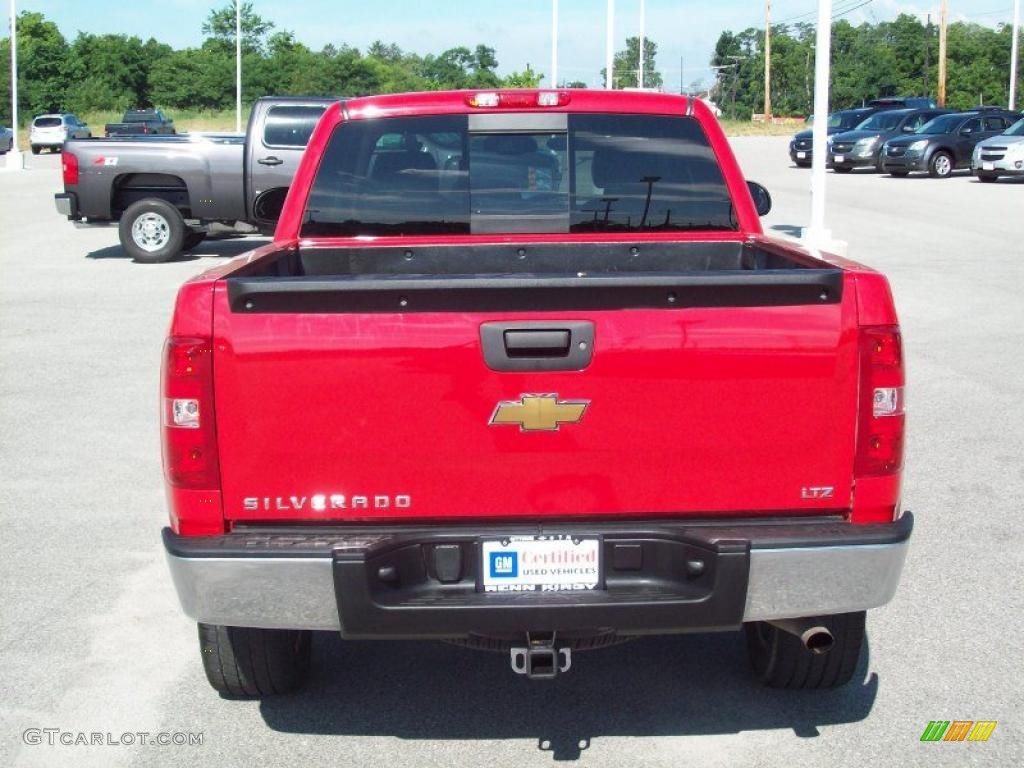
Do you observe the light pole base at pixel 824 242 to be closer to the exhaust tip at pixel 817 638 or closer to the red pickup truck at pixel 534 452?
the exhaust tip at pixel 817 638

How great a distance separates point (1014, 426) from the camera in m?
8.52

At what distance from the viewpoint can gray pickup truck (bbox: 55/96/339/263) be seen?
17.3 metres

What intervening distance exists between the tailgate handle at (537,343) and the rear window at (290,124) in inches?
576

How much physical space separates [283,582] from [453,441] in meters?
0.58

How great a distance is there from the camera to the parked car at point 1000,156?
31.8 metres

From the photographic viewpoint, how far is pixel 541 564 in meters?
3.61

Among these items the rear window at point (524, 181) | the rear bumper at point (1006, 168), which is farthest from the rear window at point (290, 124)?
the rear bumper at point (1006, 168)

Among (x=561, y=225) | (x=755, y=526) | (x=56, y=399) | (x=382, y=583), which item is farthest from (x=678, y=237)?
(x=56, y=399)

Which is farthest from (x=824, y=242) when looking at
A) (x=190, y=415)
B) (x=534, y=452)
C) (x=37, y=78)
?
(x=37, y=78)

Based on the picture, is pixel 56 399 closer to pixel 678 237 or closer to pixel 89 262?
pixel 678 237

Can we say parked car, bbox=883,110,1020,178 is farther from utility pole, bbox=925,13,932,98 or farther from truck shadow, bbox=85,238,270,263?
utility pole, bbox=925,13,932,98

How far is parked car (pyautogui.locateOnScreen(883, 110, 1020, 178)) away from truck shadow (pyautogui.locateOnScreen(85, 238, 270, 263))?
1918 centimetres

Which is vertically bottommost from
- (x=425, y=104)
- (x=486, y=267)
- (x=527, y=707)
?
(x=527, y=707)

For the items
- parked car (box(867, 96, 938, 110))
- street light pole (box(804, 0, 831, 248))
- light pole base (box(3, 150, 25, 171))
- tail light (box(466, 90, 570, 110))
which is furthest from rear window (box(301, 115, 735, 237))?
parked car (box(867, 96, 938, 110))
